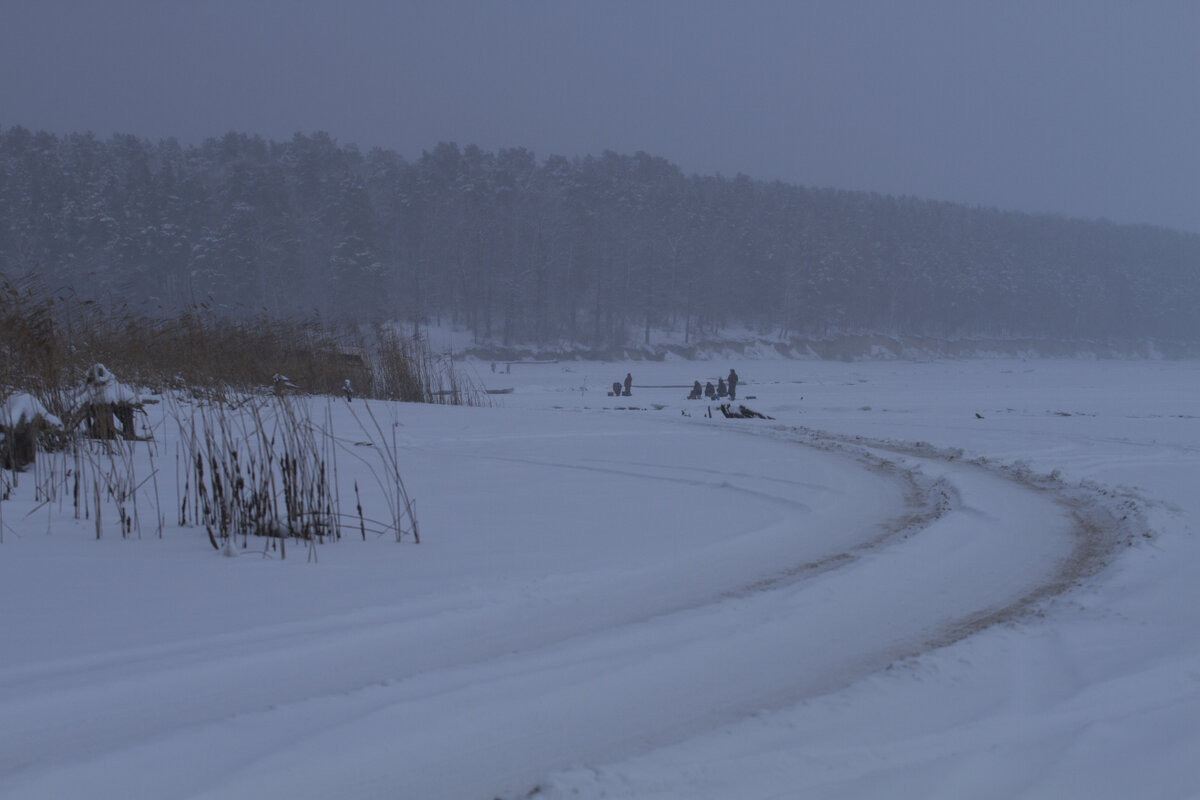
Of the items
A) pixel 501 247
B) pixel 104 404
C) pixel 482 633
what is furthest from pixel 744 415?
pixel 501 247

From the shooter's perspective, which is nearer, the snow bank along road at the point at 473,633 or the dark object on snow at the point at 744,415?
the snow bank along road at the point at 473,633

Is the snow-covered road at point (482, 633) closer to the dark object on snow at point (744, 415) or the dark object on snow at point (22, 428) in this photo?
the dark object on snow at point (22, 428)

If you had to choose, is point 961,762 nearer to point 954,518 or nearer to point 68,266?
point 954,518

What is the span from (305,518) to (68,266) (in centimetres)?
4662

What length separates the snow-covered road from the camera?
1887 millimetres

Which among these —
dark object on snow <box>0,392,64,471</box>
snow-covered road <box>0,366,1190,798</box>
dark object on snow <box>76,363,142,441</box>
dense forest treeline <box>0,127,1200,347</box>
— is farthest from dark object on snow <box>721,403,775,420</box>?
dense forest treeline <box>0,127,1200,347</box>

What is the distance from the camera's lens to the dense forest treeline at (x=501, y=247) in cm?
4497

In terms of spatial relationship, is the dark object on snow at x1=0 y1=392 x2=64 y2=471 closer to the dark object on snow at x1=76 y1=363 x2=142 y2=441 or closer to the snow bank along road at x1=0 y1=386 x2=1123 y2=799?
the dark object on snow at x1=76 y1=363 x2=142 y2=441

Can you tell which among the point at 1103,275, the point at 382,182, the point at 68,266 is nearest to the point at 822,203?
the point at 1103,275

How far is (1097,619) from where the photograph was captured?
3002 millimetres

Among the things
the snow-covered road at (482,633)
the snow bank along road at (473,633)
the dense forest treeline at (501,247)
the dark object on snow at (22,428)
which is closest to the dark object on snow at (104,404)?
the dark object on snow at (22,428)

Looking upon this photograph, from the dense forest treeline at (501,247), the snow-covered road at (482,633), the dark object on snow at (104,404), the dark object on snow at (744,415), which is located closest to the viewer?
the snow-covered road at (482,633)

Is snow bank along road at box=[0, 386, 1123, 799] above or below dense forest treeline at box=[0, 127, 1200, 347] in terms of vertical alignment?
below

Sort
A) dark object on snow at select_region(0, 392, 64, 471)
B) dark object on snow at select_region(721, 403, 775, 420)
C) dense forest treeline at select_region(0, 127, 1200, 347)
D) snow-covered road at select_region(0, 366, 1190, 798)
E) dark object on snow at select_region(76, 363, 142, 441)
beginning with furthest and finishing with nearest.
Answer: dense forest treeline at select_region(0, 127, 1200, 347), dark object on snow at select_region(721, 403, 775, 420), dark object on snow at select_region(76, 363, 142, 441), dark object on snow at select_region(0, 392, 64, 471), snow-covered road at select_region(0, 366, 1190, 798)
